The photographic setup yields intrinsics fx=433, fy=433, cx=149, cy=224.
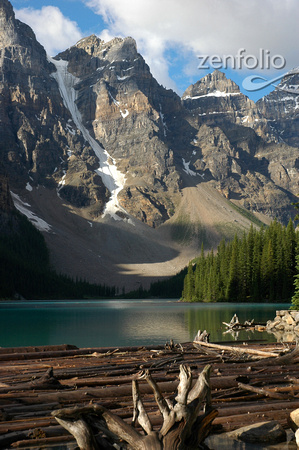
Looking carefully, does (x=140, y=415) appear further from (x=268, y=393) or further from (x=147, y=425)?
(x=268, y=393)

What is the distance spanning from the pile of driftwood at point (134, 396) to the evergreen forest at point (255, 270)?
79275mm

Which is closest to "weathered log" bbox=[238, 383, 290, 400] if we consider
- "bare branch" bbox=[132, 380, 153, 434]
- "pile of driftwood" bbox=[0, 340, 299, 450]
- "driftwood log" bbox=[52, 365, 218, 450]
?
"pile of driftwood" bbox=[0, 340, 299, 450]

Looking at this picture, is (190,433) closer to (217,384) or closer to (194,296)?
(217,384)

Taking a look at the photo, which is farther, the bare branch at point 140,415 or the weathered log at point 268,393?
the weathered log at point 268,393

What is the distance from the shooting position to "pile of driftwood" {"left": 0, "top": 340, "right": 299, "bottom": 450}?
24.5ft

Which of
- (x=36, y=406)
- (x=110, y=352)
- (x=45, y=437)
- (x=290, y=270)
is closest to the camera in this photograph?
(x=45, y=437)

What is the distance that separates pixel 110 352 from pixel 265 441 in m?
11.0

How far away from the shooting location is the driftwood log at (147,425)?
23.8 feet

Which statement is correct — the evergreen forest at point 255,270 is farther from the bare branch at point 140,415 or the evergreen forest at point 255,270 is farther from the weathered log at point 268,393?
the bare branch at point 140,415

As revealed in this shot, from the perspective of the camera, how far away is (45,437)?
8.41 m

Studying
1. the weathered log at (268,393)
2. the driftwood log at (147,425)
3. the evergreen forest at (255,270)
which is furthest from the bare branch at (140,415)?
the evergreen forest at (255,270)

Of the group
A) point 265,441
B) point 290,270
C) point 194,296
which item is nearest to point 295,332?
point 265,441

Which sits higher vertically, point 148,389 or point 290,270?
point 290,270

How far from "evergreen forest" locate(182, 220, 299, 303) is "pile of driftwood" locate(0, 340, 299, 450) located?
79.3m
